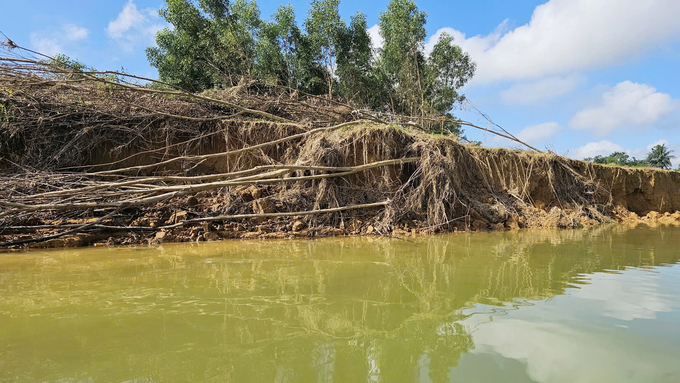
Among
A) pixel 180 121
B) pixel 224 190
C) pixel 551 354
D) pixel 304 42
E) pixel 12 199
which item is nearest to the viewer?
pixel 551 354

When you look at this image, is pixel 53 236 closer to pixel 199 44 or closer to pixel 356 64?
pixel 199 44

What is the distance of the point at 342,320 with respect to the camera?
7.05ft

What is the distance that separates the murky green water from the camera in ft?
5.22

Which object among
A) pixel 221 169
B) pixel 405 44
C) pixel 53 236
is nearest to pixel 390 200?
pixel 221 169

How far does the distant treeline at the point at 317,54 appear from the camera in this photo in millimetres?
16672

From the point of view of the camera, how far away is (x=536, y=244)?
17.2ft

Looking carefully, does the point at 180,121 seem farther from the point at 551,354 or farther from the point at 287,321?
the point at 551,354

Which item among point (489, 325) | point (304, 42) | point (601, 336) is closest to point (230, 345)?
point (489, 325)

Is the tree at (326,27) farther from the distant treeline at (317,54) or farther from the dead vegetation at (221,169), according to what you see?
the dead vegetation at (221,169)

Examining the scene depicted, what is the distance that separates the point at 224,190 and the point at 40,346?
5.32 meters

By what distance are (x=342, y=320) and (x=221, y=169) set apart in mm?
6302

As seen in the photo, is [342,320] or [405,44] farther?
[405,44]

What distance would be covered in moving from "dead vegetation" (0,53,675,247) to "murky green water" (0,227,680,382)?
2180 mm

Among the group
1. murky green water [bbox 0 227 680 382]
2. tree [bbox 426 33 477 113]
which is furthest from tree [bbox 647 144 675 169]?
murky green water [bbox 0 227 680 382]
